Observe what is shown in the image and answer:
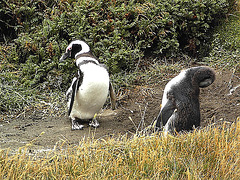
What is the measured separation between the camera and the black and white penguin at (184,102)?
13.6 ft

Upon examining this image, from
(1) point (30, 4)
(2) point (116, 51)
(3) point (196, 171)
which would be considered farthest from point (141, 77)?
(3) point (196, 171)

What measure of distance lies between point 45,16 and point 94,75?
287cm

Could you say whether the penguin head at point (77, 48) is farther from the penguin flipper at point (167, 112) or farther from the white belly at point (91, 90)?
the penguin flipper at point (167, 112)

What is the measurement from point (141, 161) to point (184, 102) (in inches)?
49.1

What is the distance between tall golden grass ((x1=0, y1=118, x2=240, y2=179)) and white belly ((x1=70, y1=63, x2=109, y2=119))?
1.51 metres

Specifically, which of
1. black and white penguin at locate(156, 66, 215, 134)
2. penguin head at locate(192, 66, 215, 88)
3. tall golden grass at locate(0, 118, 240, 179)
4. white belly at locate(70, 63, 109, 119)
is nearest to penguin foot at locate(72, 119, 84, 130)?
white belly at locate(70, 63, 109, 119)

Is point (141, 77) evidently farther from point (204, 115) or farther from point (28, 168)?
point (28, 168)

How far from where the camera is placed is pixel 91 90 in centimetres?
496

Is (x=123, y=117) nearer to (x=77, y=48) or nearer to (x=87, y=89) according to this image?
(x=87, y=89)

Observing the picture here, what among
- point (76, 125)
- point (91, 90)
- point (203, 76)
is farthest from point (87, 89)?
point (203, 76)

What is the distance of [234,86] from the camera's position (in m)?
5.72

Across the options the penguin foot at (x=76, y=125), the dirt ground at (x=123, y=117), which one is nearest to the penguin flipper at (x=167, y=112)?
the dirt ground at (x=123, y=117)

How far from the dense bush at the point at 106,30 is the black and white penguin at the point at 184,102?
2121 millimetres

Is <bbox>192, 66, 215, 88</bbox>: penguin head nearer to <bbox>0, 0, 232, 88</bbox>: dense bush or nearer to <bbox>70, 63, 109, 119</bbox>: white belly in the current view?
<bbox>70, 63, 109, 119</bbox>: white belly
